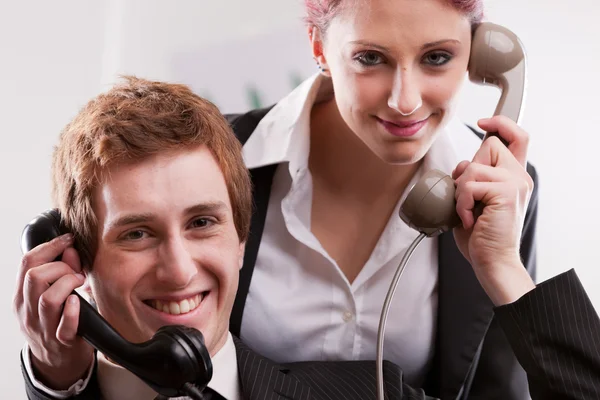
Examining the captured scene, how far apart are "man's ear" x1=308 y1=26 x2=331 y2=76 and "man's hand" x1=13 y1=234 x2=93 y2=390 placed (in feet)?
1.87

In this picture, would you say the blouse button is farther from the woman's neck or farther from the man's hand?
the man's hand

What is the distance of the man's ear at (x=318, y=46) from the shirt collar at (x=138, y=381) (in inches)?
21.5

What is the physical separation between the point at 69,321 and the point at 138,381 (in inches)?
6.5

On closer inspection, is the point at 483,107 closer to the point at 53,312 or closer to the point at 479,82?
the point at 479,82

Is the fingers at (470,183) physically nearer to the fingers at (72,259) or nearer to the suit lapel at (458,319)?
the suit lapel at (458,319)

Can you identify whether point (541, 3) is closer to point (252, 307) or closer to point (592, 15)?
point (592, 15)

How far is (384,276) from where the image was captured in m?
1.73

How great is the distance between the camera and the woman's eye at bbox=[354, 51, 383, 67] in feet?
4.86

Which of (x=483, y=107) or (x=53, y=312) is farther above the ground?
(x=483, y=107)

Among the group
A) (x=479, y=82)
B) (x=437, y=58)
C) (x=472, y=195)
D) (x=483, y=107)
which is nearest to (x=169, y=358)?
(x=472, y=195)

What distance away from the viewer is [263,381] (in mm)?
1458

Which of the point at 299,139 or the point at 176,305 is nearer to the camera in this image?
the point at 176,305

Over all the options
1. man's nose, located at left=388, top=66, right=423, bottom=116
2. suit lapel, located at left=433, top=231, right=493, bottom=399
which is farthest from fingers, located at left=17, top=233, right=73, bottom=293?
suit lapel, located at left=433, top=231, right=493, bottom=399

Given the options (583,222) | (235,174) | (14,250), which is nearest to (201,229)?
(235,174)
